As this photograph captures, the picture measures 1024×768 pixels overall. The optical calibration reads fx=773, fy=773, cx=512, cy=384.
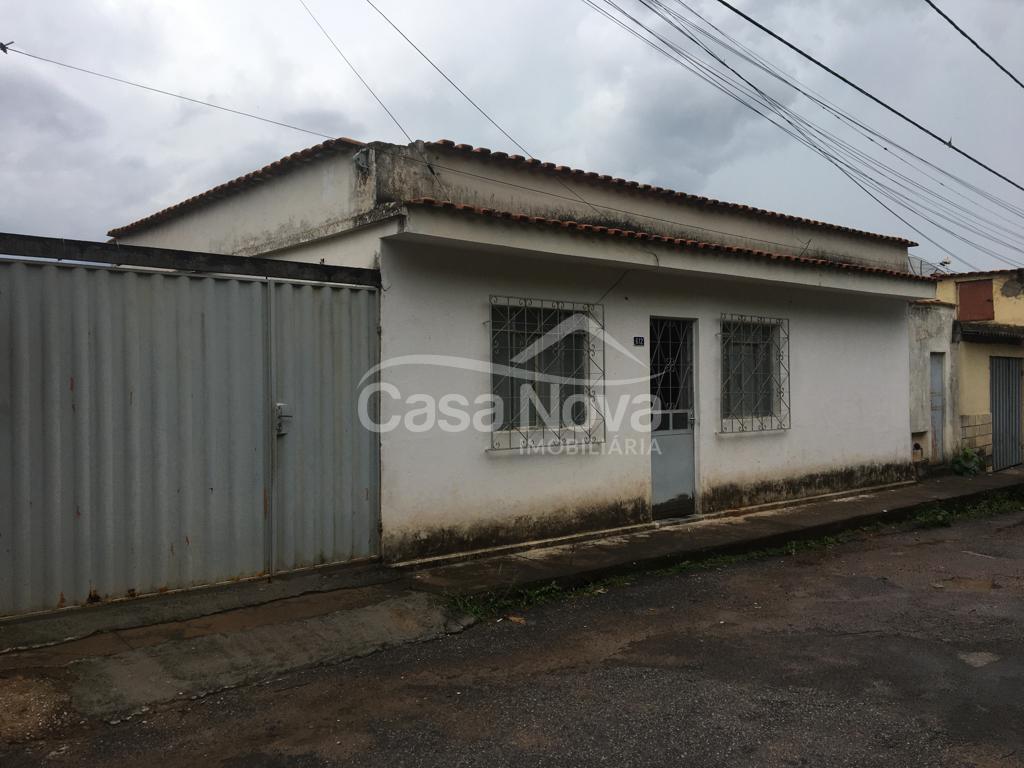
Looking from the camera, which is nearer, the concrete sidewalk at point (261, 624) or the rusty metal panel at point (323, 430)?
the concrete sidewalk at point (261, 624)

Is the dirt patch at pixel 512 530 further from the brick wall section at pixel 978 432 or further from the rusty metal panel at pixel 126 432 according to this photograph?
the brick wall section at pixel 978 432

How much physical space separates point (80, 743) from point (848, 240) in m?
10.5

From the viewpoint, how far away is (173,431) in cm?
516

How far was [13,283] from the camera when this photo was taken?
4566mm

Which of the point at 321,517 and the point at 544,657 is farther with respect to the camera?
the point at 321,517

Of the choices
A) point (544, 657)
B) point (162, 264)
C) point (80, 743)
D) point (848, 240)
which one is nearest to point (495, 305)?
point (162, 264)

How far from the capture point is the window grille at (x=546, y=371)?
23.1ft

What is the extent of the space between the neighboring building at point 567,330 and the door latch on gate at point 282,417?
0.35 feet

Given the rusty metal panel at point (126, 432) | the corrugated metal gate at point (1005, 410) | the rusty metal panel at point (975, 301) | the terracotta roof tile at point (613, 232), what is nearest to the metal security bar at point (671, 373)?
the terracotta roof tile at point (613, 232)

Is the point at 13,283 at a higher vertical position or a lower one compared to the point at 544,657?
higher

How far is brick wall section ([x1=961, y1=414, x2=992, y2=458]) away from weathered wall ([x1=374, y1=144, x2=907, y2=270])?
12.5 ft

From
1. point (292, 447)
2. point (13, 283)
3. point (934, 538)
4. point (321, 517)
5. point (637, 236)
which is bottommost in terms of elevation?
point (934, 538)

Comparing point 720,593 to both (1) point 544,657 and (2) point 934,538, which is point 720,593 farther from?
(2) point 934,538

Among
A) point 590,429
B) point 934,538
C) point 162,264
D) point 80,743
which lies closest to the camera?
point 80,743
